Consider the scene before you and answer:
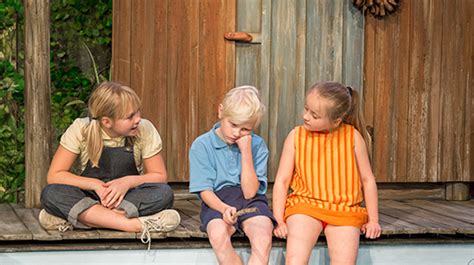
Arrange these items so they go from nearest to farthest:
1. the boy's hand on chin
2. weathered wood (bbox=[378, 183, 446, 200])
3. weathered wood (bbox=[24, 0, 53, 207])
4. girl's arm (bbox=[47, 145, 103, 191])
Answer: the boy's hand on chin < girl's arm (bbox=[47, 145, 103, 191]) < weathered wood (bbox=[24, 0, 53, 207]) < weathered wood (bbox=[378, 183, 446, 200])

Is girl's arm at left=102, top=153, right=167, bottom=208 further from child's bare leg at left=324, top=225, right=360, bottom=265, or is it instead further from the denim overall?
child's bare leg at left=324, top=225, right=360, bottom=265

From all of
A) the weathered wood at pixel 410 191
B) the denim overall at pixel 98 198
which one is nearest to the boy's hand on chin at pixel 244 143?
the denim overall at pixel 98 198

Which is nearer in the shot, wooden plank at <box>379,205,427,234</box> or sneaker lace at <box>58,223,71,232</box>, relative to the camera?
sneaker lace at <box>58,223,71,232</box>

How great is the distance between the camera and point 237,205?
5.30 m

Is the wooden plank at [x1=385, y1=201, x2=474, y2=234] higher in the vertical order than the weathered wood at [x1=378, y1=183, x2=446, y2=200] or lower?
higher

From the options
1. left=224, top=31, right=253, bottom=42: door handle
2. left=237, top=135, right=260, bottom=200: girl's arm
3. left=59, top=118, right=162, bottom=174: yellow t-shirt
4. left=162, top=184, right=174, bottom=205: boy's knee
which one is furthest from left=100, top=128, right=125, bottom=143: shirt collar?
left=224, top=31, right=253, bottom=42: door handle

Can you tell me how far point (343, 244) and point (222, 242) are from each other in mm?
598

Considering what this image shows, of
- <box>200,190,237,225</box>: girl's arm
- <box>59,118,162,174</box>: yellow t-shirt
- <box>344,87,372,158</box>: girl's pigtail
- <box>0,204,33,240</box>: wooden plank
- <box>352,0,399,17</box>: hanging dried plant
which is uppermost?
<box>352,0,399,17</box>: hanging dried plant

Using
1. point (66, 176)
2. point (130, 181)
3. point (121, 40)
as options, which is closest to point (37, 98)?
point (121, 40)

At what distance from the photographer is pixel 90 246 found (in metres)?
5.21

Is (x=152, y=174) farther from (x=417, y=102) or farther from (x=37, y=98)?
(x=417, y=102)

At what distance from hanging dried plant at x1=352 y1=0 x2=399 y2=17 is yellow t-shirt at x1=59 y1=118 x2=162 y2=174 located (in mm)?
1924

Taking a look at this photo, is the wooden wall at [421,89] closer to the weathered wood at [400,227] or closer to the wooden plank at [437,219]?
the wooden plank at [437,219]

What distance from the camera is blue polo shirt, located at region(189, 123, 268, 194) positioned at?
5.33 m
